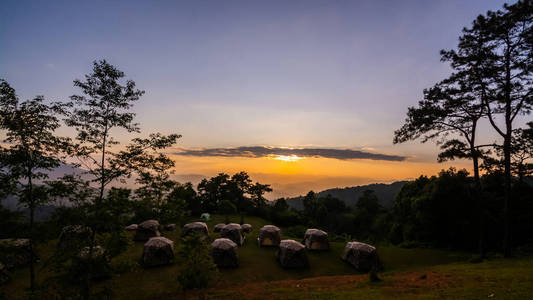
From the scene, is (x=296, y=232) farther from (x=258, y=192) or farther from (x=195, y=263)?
(x=195, y=263)

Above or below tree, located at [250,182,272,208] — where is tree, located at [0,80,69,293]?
above

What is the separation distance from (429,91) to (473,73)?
3135 mm

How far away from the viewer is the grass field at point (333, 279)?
10.8 m

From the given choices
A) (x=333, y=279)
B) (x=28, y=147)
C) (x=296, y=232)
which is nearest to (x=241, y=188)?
(x=296, y=232)

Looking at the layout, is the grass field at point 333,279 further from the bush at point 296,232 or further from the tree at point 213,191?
the tree at point 213,191

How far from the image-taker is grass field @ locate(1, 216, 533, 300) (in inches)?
426

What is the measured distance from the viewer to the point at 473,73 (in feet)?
60.0

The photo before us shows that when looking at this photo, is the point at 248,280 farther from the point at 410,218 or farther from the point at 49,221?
the point at 410,218

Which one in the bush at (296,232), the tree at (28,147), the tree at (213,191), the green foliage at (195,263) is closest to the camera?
the tree at (28,147)

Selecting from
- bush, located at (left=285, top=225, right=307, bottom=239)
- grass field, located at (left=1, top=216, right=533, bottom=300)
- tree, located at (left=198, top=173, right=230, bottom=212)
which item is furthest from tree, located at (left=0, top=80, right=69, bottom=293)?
tree, located at (left=198, top=173, right=230, bottom=212)

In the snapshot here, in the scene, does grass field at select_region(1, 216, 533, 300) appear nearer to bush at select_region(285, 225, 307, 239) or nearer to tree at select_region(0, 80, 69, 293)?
tree at select_region(0, 80, 69, 293)

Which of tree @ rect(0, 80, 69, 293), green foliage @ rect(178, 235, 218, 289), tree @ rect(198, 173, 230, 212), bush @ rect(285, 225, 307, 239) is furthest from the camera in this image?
tree @ rect(198, 173, 230, 212)

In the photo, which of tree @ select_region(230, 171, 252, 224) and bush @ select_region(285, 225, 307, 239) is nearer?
bush @ select_region(285, 225, 307, 239)

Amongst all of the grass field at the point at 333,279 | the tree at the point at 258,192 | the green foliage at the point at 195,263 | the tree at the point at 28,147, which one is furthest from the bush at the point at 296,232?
the tree at the point at 28,147
